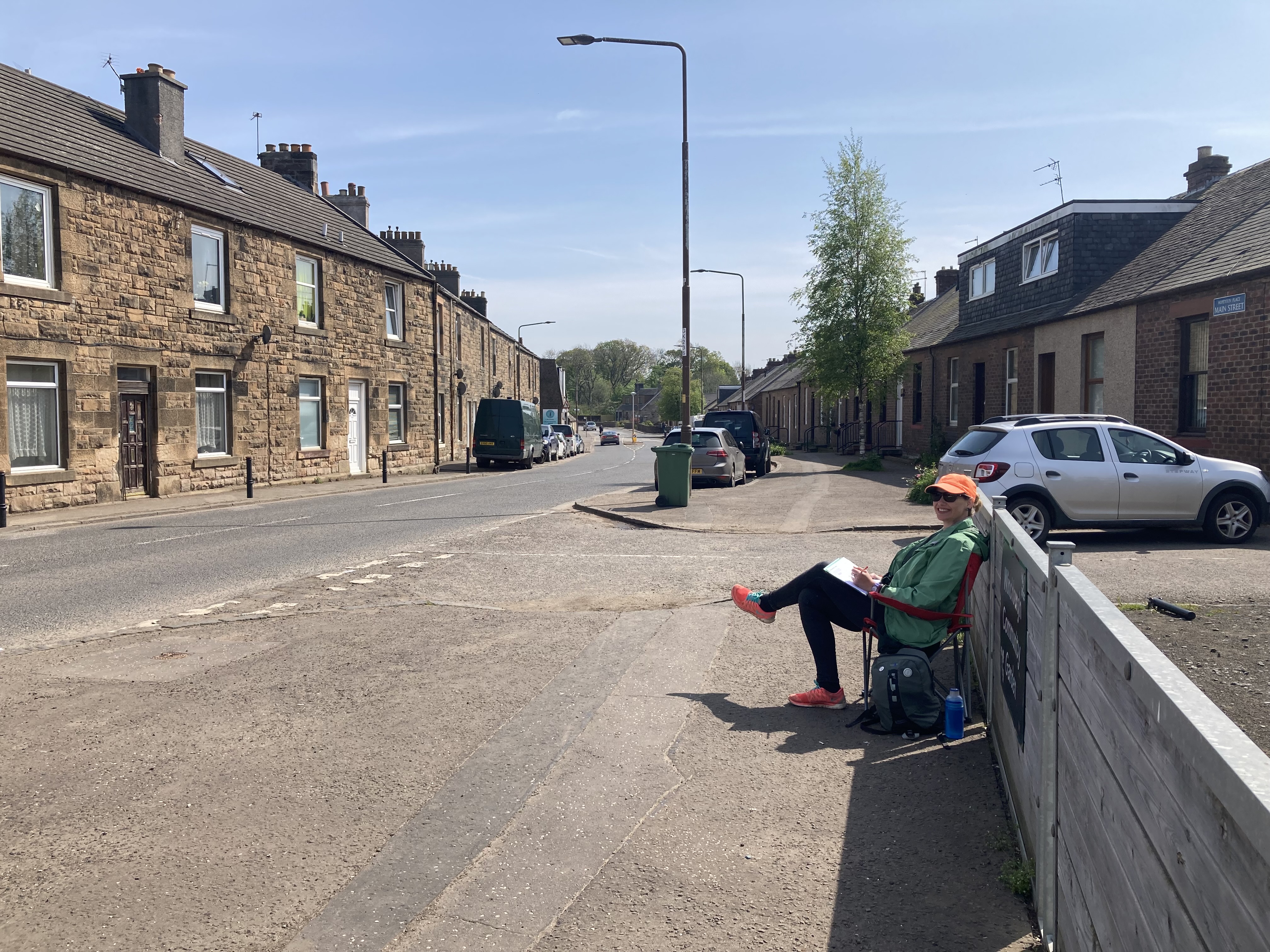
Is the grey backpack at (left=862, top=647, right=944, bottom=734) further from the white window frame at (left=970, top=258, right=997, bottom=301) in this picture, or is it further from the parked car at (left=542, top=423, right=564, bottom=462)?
the parked car at (left=542, top=423, right=564, bottom=462)

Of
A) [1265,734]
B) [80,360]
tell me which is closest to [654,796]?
[1265,734]

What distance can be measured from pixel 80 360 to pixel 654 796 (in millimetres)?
18008

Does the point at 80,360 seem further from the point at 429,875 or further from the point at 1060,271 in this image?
the point at 1060,271

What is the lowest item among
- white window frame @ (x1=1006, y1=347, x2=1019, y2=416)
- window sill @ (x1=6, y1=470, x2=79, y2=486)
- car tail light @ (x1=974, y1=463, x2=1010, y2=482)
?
window sill @ (x1=6, y1=470, x2=79, y2=486)

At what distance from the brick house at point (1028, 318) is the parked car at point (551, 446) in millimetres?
17925

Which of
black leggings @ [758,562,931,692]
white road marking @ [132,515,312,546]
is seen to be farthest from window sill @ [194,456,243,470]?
black leggings @ [758,562,931,692]

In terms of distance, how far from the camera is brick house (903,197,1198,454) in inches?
907

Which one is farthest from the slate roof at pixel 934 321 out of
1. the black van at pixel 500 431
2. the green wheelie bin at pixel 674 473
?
the green wheelie bin at pixel 674 473

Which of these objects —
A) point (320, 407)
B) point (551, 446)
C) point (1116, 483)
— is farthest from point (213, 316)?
point (551, 446)

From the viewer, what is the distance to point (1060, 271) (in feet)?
79.5

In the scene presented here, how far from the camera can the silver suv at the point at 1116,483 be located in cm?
1218

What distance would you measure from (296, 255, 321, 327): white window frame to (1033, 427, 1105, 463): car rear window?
2031 cm

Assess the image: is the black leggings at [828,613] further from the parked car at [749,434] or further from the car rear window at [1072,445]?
the parked car at [749,434]

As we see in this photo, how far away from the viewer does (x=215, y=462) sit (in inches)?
889
